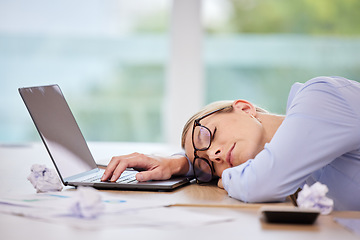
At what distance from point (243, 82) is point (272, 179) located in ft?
10.7

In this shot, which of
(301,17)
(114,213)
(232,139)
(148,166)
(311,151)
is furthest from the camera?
(301,17)

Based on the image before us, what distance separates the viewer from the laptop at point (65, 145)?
1.35 m

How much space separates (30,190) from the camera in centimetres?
132

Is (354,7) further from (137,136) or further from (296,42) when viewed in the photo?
(137,136)

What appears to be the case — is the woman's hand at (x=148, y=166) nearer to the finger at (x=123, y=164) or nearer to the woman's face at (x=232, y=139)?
the finger at (x=123, y=164)

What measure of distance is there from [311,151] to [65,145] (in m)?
0.69

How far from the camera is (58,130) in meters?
1.47

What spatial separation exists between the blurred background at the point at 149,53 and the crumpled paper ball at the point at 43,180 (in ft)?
9.31

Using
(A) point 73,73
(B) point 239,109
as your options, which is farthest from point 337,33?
(B) point 239,109

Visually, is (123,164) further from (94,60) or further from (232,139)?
(94,60)

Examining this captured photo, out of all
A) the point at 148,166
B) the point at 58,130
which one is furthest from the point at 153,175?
the point at 58,130

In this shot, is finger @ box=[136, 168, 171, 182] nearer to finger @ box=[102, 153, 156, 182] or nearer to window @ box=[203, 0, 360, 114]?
finger @ box=[102, 153, 156, 182]

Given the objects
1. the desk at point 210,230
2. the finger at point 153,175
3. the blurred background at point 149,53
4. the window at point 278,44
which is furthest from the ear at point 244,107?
the window at point 278,44

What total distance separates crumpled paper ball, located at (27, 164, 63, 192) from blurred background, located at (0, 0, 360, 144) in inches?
112
